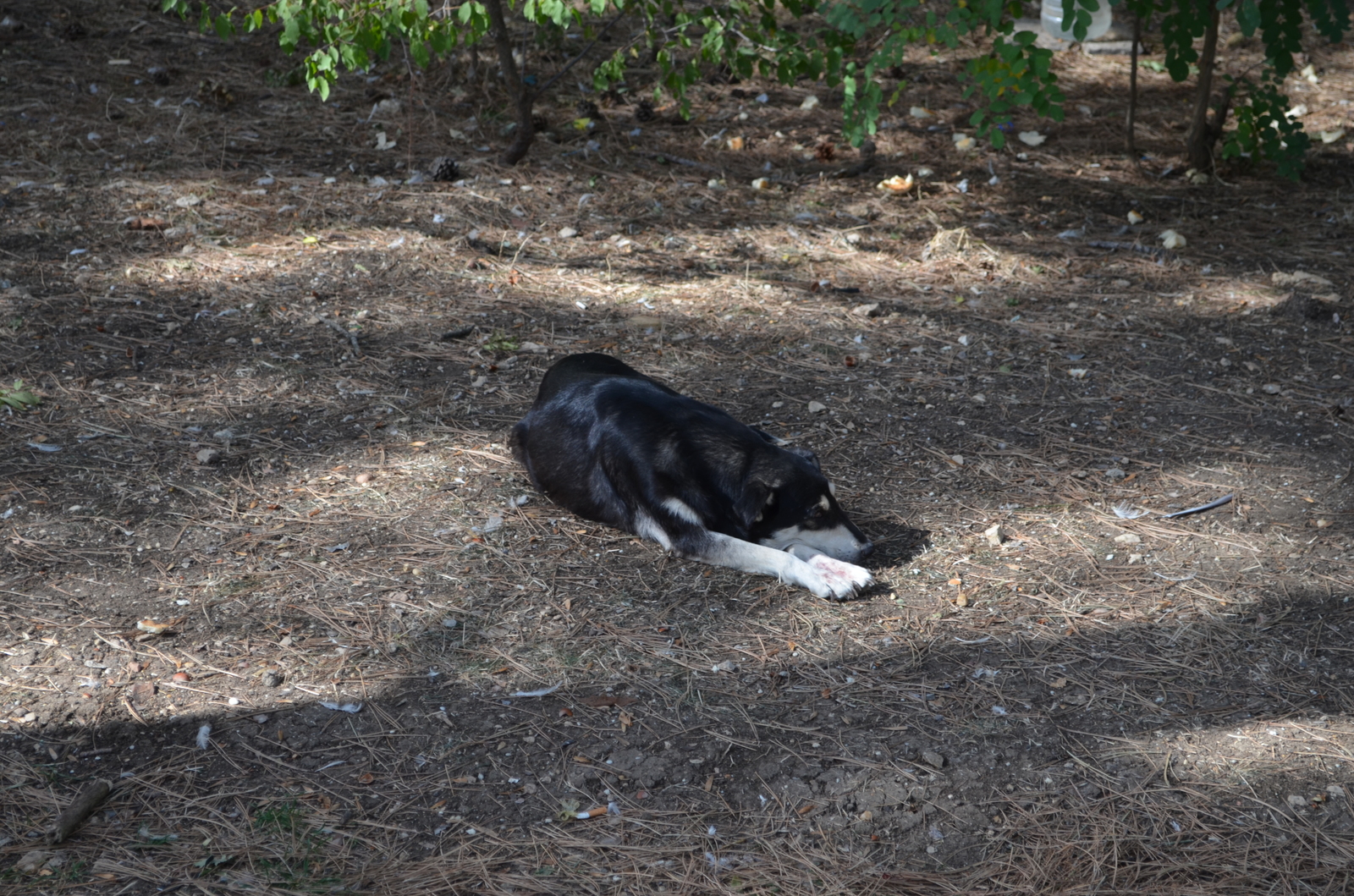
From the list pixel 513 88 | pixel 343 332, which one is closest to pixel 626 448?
pixel 343 332

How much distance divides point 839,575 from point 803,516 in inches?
11.1

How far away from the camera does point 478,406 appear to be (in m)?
5.18

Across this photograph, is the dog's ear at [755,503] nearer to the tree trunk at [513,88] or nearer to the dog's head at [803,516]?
the dog's head at [803,516]

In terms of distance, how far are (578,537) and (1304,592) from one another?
280cm

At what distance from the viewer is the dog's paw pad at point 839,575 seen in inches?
148

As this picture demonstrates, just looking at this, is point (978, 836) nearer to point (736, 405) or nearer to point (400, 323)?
point (736, 405)

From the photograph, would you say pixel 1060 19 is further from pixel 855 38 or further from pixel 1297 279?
pixel 1297 279

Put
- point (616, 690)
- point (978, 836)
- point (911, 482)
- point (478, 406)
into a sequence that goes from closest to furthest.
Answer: point (978, 836) < point (616, 690) < point (911, 482) < point (478, 406)

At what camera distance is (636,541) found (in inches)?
164

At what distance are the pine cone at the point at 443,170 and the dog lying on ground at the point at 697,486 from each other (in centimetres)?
381

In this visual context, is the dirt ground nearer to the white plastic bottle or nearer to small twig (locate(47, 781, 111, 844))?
small twig (locate(47, 781, 111, 844))

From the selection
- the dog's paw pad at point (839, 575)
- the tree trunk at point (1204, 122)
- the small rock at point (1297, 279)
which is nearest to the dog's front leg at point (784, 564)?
the dog's paw pad at point (839, 575)

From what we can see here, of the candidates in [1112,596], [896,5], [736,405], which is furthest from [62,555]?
[896,5]

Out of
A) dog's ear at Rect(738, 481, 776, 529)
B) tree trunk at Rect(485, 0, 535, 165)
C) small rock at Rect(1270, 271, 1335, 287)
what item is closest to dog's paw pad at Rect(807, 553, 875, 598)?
dog's ear at Rect(738, 481, 776, 529)
